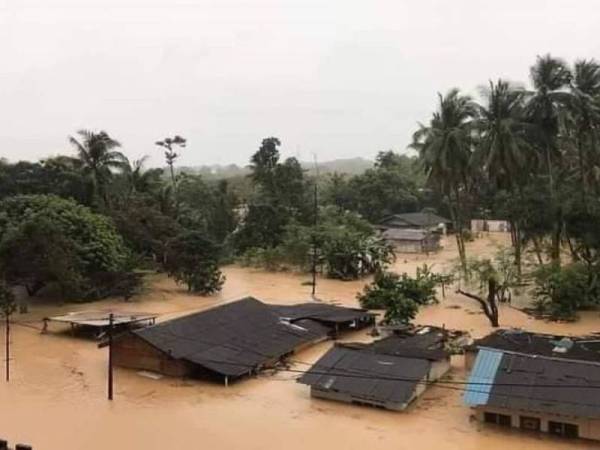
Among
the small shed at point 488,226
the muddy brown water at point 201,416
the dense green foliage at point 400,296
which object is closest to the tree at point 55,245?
the muddy brown water at point 201,416

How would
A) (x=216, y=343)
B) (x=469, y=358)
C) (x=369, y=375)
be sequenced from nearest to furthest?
(x=369, y=375) < (x=469, y=358) < (x=216, y=343)

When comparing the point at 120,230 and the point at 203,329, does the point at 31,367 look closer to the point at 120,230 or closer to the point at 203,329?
the point at 203,329

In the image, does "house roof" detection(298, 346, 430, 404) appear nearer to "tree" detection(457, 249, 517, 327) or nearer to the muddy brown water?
the muddy brown water

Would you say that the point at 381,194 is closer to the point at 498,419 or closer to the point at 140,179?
the point at 140,179

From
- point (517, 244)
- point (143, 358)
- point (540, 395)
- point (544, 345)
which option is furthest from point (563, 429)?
point (517, 244)

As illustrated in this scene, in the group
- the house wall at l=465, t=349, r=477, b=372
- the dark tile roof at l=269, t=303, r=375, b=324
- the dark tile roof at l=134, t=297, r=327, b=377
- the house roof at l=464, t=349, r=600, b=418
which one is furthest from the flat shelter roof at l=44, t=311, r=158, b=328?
the house roof at l=464, t=349, r=600, b=418

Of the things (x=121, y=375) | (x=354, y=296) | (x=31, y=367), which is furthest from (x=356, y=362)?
(x=354, y=296)
